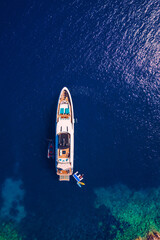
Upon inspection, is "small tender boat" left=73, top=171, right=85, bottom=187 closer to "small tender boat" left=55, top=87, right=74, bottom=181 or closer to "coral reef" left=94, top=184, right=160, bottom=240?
"small tender boat" left=55, top=87, right=74, bottom=181

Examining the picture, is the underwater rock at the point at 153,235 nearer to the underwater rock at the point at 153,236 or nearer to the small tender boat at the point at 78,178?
the underwater rock at the point at 153,236

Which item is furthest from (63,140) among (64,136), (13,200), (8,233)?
(8,233)

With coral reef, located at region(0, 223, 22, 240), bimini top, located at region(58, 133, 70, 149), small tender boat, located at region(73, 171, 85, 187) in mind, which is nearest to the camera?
bimini top, located at region(58, 133, 70, 149)

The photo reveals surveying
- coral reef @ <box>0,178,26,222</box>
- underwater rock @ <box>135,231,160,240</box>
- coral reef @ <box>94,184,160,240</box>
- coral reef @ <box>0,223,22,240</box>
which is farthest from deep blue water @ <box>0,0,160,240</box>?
underwater rock @ <box>135,231,160,240</box>

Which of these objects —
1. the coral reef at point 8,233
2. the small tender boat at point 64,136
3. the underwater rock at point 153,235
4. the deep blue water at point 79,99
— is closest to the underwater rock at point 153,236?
the underwater rock at point 153,235

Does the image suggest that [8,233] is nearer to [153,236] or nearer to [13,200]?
[13,200]

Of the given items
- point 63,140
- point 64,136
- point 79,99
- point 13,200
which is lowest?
point 13,200
